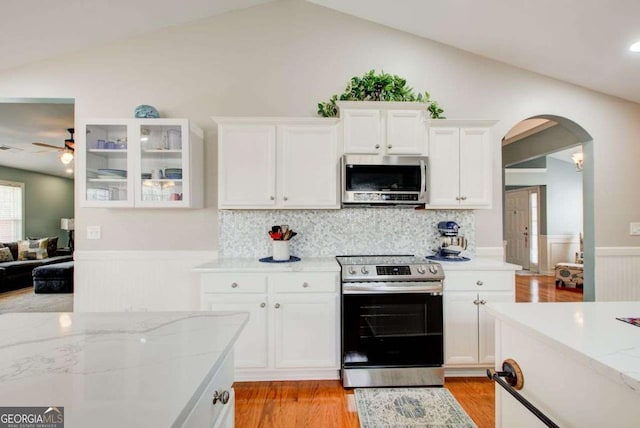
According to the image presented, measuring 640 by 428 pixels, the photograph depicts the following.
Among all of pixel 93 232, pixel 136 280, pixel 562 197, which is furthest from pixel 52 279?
pixel 562 197

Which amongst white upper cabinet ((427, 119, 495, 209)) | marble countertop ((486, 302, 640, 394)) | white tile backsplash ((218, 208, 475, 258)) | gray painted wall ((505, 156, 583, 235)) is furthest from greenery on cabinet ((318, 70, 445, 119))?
gray painted wall ((505, 156, 583, 235))

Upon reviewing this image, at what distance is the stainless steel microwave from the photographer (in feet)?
8.45

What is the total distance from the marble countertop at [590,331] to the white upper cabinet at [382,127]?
166 cm

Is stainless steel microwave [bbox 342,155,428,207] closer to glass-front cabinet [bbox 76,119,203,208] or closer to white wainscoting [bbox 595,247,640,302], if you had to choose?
glass-front cabinet [bbox 76,119,203,208]

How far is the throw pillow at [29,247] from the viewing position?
6511mm

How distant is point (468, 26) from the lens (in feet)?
8.92

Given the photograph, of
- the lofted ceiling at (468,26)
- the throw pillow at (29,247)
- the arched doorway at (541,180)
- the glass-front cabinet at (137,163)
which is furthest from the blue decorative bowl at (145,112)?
the throw pillow at (29,247)

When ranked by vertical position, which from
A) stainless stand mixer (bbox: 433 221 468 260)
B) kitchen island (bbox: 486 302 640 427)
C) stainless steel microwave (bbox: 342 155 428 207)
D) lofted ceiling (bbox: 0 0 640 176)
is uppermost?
lofted ceiling (bbox: 0 0 640 176)

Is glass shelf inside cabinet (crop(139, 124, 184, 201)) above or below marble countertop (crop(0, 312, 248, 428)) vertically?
above

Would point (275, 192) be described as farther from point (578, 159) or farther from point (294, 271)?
point (578, 159)

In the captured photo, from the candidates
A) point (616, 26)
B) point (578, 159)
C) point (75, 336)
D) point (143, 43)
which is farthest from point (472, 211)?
point (578, 159)

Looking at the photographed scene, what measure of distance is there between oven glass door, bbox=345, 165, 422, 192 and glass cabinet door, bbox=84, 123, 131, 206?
1952 mm

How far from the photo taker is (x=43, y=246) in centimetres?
678

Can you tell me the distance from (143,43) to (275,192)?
78.4 inches
